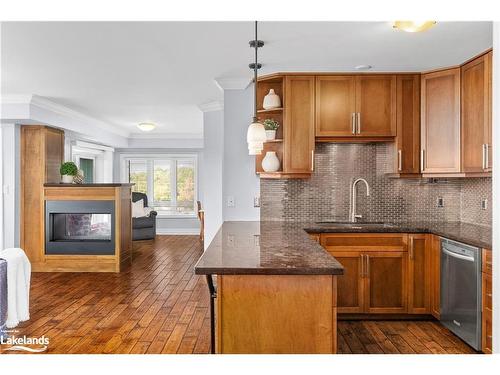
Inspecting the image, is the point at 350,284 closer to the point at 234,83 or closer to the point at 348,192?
the point at 348,192

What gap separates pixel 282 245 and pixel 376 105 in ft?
6.83

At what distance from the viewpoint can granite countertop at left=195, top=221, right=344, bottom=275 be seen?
1796 millimetres

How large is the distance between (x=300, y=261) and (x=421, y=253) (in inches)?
80.7

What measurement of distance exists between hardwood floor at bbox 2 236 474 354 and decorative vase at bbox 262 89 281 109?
2080 mm

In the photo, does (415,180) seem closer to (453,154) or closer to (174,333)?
(453,154)

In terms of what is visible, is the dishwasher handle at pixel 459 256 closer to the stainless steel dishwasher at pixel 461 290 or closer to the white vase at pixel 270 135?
the stainless steel dishwasher at pixel 461 290

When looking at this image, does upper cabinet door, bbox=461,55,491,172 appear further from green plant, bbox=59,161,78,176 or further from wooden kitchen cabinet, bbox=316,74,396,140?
green plant, bbox=59,161,78,176

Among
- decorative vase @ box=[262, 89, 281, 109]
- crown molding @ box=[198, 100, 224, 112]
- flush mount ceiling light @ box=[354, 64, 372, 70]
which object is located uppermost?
crown molding @ box=[198, 100, 224, 112]

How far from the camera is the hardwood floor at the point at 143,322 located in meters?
3.07

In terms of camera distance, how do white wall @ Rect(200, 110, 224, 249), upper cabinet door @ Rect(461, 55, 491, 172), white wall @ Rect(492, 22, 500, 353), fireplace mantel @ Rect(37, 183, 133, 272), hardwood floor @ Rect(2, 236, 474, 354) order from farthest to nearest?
fireplace mantel @ Rect(37, 183, 133, 272), white wall @ Rect(200, 110, 224, 249), upper cabinet door @ Rect(461, 55, 491, 172), hardwood floor @ Rect(2, 236, 474, 354), white wall @ Rect(492, 22, 500, 353)

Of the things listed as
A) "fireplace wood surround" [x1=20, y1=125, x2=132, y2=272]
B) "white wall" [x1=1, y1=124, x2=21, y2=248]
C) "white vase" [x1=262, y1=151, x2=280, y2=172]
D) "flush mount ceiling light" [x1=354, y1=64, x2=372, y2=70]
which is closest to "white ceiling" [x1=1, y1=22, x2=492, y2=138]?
"flush mount ceiling light" [x1=354, y1=64, x2=372, y2=70]

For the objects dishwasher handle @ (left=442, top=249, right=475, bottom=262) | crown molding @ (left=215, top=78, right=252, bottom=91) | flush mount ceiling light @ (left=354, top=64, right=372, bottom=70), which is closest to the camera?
dishwasher handle @ (left=442, top=249, right=475, bottom=262)

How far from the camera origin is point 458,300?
309 centimetres

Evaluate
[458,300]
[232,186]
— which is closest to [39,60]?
[232,186]
